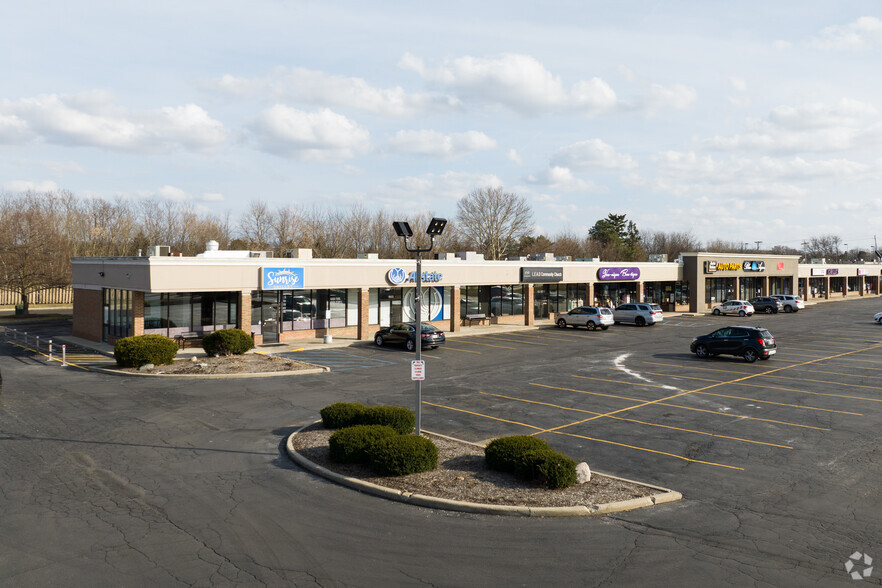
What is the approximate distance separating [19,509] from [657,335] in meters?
38.7

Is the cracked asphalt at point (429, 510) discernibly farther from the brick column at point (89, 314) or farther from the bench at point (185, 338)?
the brick column at point (89, 314)

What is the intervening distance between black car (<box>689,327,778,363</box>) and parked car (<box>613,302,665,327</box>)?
16.7m

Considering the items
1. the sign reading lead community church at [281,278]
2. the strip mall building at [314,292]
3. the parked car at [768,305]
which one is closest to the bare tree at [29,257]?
the strip mall building at [314,292]

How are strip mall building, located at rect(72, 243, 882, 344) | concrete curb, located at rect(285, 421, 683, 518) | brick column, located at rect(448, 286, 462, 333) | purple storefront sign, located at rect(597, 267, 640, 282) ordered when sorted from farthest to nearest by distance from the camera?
1. purple storefront sign, located at rect(597, 267, 640, 282)
2. brick column, located at rect(448, 286, 462, 333)
3. strip mall building, located at rect(72, 243, 882, 344)
4. concrete curb, located at rect(285, 421, 683, 518)

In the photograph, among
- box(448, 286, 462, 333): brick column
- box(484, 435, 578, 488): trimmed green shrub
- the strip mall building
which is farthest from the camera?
box(448, 286, 462, 333): brick column

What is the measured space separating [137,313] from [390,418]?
2223cm

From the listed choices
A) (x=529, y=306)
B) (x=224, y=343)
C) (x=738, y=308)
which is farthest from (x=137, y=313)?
(x=738, y=308)

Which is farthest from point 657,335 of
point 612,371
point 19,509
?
point 19,509

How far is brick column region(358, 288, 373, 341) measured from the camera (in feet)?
131

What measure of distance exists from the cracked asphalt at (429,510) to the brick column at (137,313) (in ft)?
17.8

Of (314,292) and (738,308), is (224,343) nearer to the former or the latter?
(314,292)

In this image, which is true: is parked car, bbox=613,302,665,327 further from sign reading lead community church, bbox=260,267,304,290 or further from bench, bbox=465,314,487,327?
sign reading lead community church, bbox=260,267,304,290

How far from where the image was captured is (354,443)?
13.8m

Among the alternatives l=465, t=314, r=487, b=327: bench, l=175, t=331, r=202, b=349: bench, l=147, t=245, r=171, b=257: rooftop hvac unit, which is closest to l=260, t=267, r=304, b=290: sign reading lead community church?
l=175, t=331, r=202, b=349: bench
